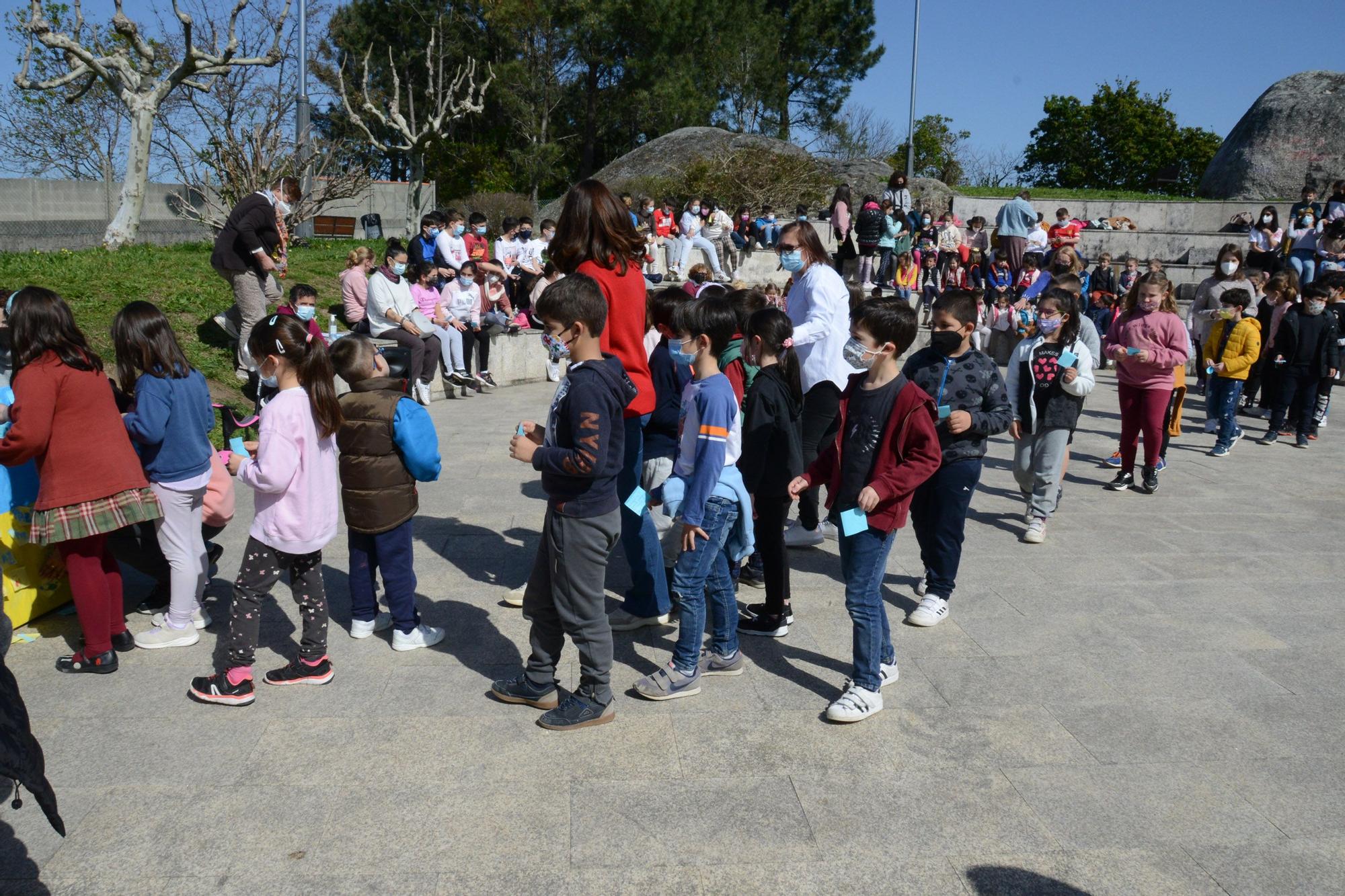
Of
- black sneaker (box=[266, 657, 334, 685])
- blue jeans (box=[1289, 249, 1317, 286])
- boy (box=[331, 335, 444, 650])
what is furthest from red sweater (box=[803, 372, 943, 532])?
blue jeans (box=[1289, 249, 1317, 286])

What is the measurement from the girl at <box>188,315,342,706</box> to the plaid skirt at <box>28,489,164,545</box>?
575mm

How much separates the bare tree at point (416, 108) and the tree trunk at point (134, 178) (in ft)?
30.1

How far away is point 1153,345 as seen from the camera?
24.6 ft

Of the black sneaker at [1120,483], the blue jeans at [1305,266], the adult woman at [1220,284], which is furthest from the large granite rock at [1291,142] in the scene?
the black sneaker at [1120,483]

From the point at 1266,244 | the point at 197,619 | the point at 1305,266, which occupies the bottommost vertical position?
the point at 197,619

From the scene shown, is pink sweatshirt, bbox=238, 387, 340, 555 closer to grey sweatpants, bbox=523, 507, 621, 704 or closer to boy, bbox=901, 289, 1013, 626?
grey sweatpants, bbox=523, 507, 621, 704

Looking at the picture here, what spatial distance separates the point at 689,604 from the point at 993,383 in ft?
7.80

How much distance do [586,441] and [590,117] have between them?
3602cm

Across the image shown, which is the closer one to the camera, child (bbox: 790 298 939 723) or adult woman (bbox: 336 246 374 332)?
child (bbox: 790 298 939 723)

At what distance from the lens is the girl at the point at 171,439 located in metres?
4.16

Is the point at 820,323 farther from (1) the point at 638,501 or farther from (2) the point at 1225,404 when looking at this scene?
(2) the point at 1225,404

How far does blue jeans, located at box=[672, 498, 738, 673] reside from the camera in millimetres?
3979

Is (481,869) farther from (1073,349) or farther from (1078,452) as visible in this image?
(1078,452)

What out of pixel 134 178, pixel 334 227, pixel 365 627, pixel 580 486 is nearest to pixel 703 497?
pixel 580 486
